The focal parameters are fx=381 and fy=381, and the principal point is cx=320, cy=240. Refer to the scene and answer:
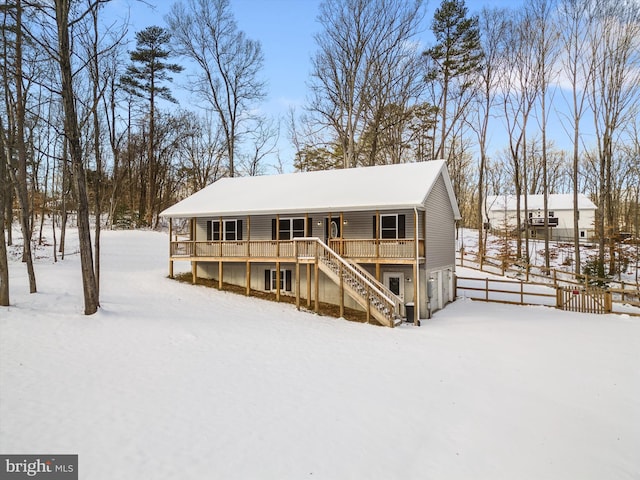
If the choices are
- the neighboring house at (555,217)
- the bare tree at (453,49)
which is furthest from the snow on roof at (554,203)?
the bare tree at (453,49)

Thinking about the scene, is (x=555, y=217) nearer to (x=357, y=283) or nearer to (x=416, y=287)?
(x=416, y=287)

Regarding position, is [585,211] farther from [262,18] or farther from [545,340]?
[262,18]

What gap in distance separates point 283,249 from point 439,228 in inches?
323

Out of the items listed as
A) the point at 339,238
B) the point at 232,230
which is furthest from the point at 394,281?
the point at 232,230

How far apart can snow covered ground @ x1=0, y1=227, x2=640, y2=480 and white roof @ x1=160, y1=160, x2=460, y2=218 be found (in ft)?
17.7

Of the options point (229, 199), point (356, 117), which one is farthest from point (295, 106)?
point (229, 199)

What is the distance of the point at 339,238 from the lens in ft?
60.0

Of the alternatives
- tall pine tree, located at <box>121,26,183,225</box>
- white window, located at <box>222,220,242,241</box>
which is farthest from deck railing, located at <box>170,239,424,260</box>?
tall pine tree, located at <box>121,26,183,225</box>

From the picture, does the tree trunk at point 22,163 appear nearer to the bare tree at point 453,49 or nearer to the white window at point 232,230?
the white window at point 232,230

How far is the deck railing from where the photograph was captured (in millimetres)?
16453

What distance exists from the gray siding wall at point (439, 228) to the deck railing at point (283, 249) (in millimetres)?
1550

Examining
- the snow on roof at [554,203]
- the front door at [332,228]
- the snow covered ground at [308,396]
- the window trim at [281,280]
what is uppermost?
the snow on roof at [554,203]

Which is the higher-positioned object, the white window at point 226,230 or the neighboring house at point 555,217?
the neighboring house at point 555,217

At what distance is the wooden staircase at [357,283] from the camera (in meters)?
15.1
